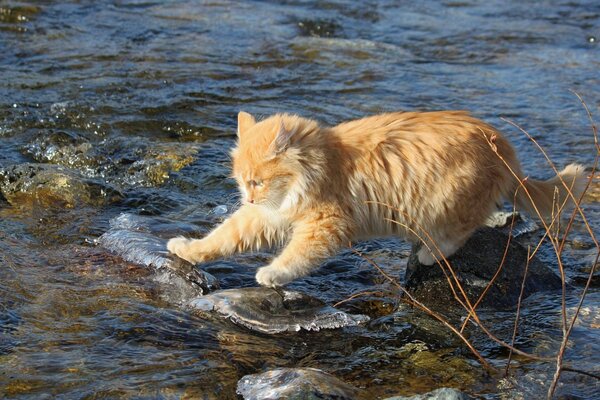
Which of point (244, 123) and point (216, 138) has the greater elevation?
point (244, 123)

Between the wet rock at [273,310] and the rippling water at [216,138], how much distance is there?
0.08m

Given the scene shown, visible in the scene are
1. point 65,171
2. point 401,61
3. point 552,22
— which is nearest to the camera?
point 65,171

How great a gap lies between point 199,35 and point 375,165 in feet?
20.9

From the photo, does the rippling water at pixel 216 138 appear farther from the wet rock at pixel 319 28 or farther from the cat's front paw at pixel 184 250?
the cat's front paw at pixel 184 250

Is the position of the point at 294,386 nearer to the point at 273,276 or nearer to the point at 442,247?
the point at 273,276

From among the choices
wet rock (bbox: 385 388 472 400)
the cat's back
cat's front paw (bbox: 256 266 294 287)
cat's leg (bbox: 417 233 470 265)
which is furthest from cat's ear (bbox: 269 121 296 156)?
wet rock (bbox: 385 388 472 400)

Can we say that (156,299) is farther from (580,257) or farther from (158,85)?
(158,85)

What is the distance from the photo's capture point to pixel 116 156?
7.12 m

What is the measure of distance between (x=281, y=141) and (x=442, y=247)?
1286mm

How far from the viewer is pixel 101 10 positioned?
456 inches

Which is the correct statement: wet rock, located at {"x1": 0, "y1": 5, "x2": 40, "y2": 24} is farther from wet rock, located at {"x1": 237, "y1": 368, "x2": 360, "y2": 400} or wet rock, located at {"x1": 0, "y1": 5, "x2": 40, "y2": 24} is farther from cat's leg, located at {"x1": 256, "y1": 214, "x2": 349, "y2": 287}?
wet rock, located at {"x1": 237, "y1": 368, "x2": 360, "y2": 400}

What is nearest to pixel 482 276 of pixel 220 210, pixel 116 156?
pixel 220 210

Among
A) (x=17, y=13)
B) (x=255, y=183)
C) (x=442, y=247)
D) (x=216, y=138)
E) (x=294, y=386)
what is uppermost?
(x=17, y=13)

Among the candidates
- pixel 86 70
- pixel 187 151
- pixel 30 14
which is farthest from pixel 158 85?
pixel 30 14
